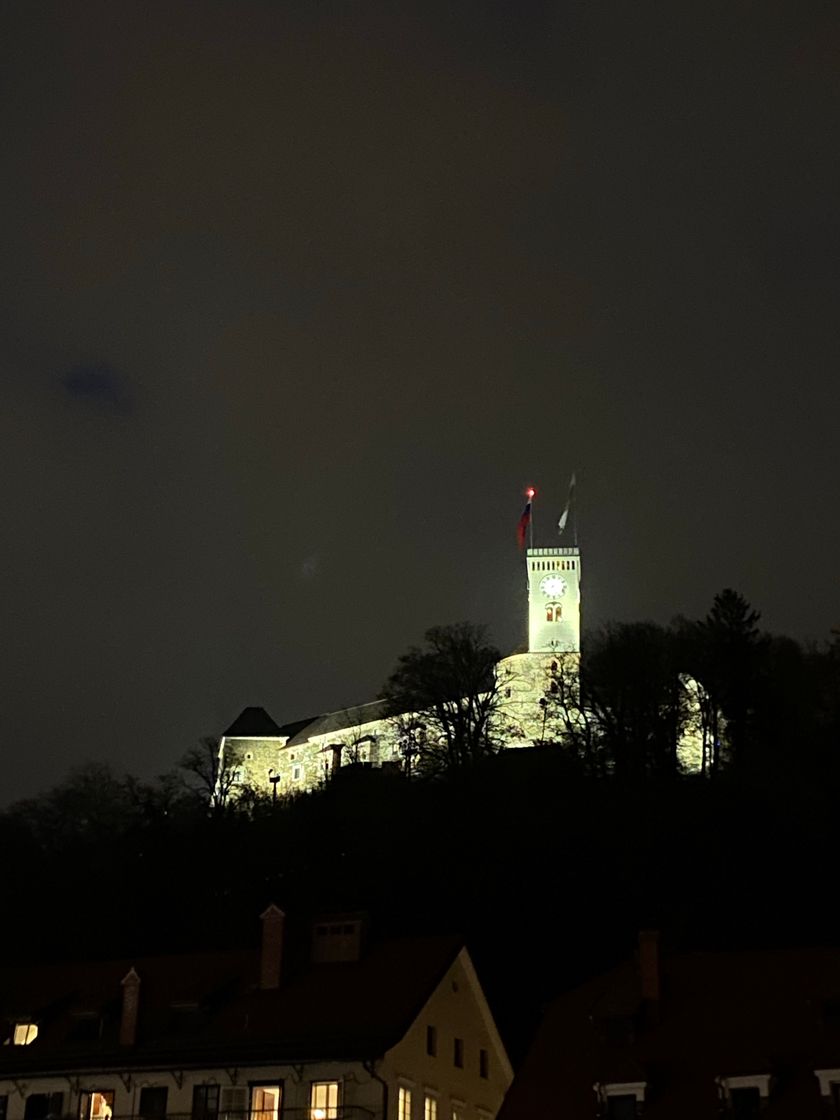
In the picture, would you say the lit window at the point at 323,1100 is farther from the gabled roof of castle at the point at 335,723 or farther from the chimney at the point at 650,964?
the gabled roof of castle at the point at 335,723

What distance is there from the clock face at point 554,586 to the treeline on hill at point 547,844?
43964 millimetres

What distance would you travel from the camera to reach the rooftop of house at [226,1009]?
4531cm

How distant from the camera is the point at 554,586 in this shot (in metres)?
154

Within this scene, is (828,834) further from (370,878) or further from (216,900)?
(216,900)

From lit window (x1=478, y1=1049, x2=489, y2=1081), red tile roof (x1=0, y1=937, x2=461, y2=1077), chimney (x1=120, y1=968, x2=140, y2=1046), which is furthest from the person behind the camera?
lit window (x1=478, y1=1049, x2=489, y2=1081)

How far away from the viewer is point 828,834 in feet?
260

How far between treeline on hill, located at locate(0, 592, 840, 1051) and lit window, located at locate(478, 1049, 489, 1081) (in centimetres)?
941

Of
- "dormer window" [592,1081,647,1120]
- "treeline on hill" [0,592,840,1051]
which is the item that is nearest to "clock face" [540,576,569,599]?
"treeline on hill" [0,592,840,1051]

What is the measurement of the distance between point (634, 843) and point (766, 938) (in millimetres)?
11172

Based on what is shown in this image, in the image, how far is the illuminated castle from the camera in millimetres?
142250

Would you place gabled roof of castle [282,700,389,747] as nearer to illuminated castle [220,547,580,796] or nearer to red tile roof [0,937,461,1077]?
illuminated castle [220,547,580,796]

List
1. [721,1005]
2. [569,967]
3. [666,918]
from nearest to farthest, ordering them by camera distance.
→ [721,1005] < [569,967] < [666,918]

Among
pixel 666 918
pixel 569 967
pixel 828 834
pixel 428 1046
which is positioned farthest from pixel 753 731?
pixel 428 1046

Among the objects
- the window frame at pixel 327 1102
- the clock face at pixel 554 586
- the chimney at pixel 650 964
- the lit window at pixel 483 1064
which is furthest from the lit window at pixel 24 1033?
the clock face at pixel 554 586
